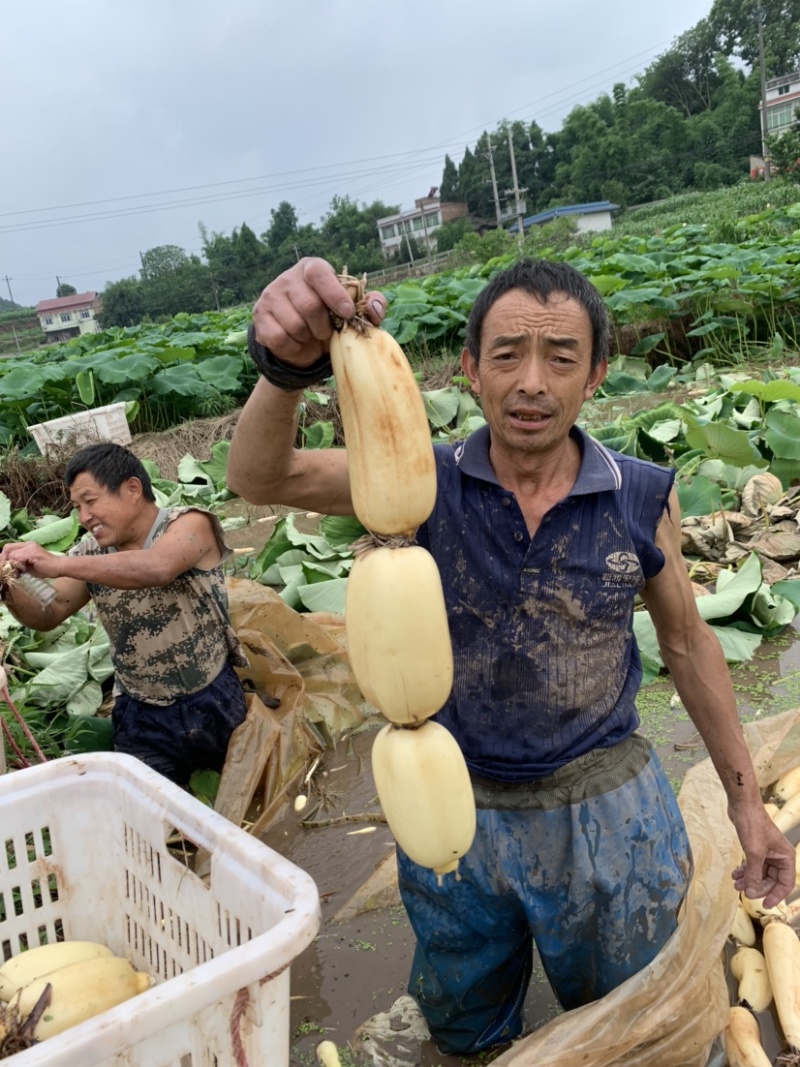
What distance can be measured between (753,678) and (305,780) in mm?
2032

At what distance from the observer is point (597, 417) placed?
27.9 feet

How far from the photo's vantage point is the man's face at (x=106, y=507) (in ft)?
10.3

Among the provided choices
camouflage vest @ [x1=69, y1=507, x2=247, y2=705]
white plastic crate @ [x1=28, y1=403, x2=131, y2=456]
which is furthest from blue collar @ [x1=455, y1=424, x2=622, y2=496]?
white plastic crate @ [x1=28, y1=403, x2=131, y2=456]

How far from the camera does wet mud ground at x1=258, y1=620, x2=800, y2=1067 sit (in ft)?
7.74

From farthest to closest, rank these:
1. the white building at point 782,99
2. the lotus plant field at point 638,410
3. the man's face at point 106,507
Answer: the white building at point 782,99
the lotus plant field at point 638,410
the man's face at point 106,507

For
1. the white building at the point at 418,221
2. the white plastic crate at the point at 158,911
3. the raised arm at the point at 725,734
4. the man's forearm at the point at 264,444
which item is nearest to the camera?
the white plastic crate at the point at 158,911

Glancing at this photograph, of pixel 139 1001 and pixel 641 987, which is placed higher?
pixel 139 1001

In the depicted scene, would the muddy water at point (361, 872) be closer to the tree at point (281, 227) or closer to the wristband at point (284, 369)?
the wristband at point (284, 369)

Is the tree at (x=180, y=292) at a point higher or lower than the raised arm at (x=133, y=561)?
higher

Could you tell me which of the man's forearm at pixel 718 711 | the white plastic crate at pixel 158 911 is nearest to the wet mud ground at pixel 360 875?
the man's forearm at pixel 718 711

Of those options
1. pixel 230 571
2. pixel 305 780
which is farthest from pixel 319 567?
pixel 305 780

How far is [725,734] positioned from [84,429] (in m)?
8.13

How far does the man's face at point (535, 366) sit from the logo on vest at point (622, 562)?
0.27m

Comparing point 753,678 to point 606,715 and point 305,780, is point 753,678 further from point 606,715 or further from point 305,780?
point 606,715
